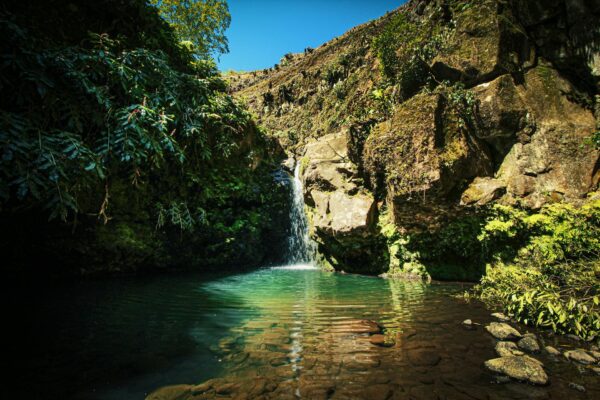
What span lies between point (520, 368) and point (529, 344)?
86cm

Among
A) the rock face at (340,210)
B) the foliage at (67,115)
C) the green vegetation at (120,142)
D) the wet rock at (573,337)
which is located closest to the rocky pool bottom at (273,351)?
the wet rock at (573,337)

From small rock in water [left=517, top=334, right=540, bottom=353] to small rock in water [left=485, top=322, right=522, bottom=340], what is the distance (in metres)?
0.16

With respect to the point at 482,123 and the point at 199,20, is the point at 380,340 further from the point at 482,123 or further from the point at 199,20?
the point at 199,20

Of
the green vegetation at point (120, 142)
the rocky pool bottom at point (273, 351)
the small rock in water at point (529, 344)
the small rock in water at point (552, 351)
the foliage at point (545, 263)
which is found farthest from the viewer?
the green vegetation at point (120, 142)

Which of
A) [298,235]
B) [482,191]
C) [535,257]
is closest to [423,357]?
[535,257]

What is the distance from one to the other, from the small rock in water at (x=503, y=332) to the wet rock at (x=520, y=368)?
76 centimetres

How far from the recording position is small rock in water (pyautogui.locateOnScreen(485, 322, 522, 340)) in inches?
145

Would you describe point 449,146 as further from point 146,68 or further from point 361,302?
point 146,68

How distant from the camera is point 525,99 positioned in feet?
25.2

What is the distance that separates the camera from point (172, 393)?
8.22 feet

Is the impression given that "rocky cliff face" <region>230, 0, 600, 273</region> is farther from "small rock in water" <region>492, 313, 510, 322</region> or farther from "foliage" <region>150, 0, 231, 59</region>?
"foliage" <region>150, 0, 231, 59</region>

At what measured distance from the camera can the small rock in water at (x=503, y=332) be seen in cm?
369

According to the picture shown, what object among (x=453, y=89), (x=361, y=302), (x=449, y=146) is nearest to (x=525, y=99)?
(x=453, y=89)

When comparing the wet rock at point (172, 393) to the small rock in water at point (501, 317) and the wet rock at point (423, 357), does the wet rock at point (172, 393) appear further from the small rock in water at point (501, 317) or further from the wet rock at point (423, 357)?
the small rock in water at point (501, 317)
